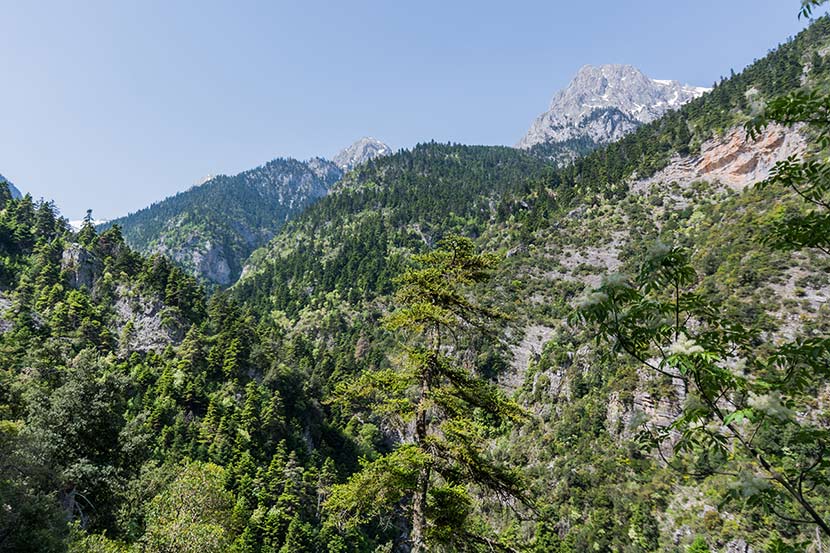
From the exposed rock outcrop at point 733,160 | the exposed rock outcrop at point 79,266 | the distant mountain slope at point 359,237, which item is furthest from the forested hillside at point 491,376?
the distant mountain slope at point 359,237

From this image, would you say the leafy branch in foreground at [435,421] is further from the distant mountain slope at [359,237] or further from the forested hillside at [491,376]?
the distant mountain slope at [359,237]

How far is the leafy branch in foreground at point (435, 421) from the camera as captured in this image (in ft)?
38.2

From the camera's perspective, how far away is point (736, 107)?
360 feet

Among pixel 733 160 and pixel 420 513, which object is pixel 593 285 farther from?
pixel 733 160

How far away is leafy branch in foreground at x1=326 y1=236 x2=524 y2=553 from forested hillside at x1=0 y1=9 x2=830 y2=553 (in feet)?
0.28

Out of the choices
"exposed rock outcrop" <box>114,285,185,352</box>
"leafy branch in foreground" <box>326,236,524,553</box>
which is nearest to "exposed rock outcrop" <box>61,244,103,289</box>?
"exposed rock outcrop" <box>114,285,185,352</box>

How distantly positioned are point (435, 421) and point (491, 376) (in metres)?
77.2

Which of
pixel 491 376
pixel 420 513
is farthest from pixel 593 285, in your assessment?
pixel 491 376

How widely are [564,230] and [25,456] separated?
11522 centimetres

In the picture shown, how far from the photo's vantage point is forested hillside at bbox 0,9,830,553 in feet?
16.4

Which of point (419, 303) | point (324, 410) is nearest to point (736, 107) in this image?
point (324, 410)

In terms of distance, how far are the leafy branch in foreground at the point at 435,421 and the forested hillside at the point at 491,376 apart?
0.28 feet

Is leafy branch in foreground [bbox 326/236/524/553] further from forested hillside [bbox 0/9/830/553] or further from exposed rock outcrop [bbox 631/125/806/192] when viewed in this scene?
exposed rock outcrop [bbox 631/125/806/192]

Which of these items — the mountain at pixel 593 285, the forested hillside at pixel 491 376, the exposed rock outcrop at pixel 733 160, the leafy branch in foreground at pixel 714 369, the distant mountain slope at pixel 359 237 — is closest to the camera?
the leafy branch in foreground at pixel 714 369
